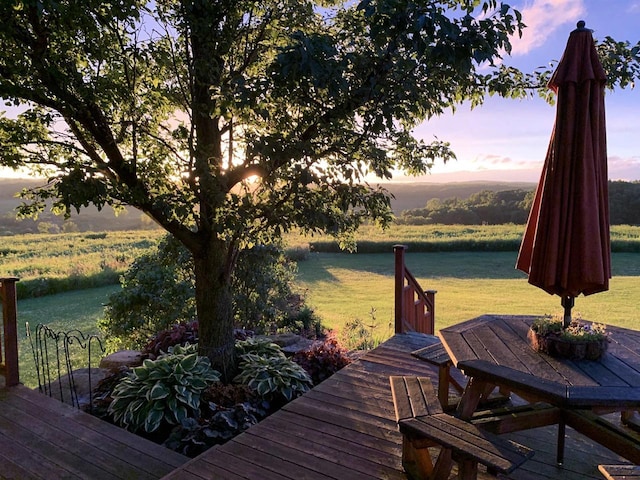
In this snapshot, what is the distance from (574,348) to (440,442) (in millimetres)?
1070

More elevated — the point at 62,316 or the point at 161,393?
the point at 161,393

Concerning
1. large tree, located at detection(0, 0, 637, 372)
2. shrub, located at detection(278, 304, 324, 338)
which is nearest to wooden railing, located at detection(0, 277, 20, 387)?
A: large tree, located at detection(0, 0, 637, 372)

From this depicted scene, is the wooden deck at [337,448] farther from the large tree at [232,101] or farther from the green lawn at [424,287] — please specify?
the green lawn at [424,287]

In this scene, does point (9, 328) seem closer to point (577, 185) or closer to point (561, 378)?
point (561, 378)

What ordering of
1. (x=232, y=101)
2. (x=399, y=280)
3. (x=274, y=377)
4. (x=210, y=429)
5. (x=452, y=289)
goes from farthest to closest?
(x=452, y=289)
(x=399, y=280)
(x=274, y=377)
(x=210, y=429)
(x=232, y=101)

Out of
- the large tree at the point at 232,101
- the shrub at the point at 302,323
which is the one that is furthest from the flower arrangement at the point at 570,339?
the shrub at the point at 302,323

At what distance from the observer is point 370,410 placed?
3535mm

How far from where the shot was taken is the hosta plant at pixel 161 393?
12.2 feet

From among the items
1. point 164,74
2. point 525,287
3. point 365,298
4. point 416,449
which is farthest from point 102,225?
point 416,449

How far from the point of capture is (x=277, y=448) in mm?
2980

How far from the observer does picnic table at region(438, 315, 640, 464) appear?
7.12 ft

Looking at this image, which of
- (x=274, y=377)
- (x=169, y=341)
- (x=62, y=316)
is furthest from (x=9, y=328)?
(x=62, y=316)

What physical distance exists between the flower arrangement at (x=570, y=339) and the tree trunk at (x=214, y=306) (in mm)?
2974

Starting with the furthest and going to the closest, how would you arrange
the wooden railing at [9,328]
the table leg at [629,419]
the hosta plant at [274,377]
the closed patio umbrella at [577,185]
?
the wooden railing at [9,328]
the hosta plant at [274,377]
the table leg at [629,419]
the closed patio umbrella at [577,185]
